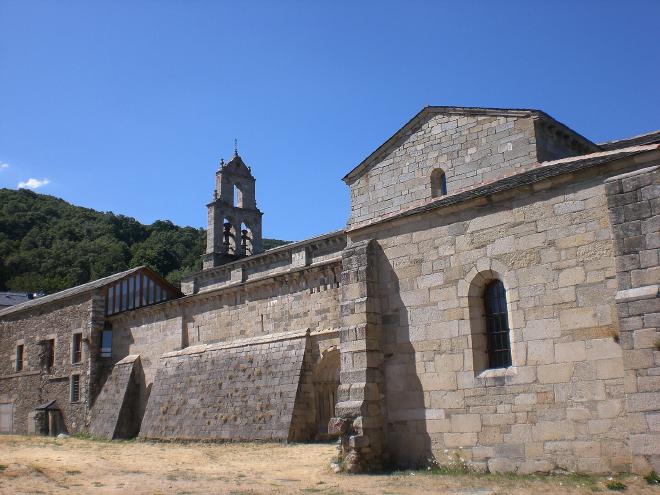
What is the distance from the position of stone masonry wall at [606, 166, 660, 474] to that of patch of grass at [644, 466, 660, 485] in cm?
7

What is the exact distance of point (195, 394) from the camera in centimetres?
1917

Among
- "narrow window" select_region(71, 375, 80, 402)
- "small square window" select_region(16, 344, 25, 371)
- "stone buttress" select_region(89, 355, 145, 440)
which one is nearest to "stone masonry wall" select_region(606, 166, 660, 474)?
"stone buttress" select_region(89, 355, 145, 440)

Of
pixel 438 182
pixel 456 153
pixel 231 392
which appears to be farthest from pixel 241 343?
pixel 456 153

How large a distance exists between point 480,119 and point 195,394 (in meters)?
11.1

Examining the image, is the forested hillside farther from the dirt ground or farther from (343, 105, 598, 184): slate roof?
the dirt ground

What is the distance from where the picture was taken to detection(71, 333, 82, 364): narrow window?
84.6 feet

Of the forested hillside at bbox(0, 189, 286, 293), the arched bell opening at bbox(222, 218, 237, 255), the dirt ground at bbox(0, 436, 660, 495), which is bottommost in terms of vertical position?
the dirt ground at bbox(0, 436, 660, 495)

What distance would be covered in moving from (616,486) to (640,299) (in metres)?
2.02

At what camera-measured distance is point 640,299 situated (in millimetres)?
7324

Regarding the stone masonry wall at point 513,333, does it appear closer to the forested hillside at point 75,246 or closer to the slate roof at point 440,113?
the slate roof at point 440,113

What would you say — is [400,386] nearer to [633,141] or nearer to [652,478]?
[652,478]

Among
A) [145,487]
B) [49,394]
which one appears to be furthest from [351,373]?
[49,394]

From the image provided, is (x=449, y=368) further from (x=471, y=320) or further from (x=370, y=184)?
(x=370, y=184)

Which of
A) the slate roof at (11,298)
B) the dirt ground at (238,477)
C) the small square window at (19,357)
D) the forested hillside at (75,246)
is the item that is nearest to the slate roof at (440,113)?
the dirt ground at (238,477)
